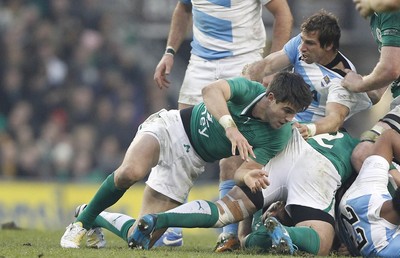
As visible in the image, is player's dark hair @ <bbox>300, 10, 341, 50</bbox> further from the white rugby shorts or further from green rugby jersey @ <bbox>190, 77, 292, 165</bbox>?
the white rugby shorts

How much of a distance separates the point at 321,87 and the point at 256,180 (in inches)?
70.1

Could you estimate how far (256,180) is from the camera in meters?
8.16

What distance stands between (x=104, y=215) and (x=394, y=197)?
8.32 ft

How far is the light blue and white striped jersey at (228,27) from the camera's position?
1030 centimetres

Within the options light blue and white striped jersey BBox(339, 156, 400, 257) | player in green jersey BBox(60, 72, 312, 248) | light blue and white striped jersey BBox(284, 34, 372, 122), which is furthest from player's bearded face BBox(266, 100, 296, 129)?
light blue and white striped jersey BBox(284, 34, 372, 122)

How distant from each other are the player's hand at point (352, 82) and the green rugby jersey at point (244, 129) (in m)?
0.80

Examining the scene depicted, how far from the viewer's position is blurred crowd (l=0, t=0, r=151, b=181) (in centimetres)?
1686

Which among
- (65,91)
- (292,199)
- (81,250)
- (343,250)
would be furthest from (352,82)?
(65,91)

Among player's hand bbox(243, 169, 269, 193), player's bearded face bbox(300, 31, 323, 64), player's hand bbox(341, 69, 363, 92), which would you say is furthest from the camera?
player's bearded face bbox(300, 31, 323, 64)

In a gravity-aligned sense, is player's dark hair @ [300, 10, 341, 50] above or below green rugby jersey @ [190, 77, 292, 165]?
above

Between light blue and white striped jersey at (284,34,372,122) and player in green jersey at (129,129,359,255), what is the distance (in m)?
0.52

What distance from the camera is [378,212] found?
834 cm

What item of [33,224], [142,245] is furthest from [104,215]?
[33,224]

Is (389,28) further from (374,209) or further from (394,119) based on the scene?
(374,209)
